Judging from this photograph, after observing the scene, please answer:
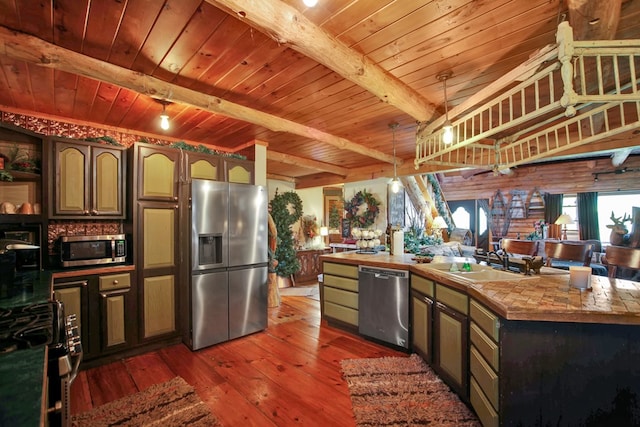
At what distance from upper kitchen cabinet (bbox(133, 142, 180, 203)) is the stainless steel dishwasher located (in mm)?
2302

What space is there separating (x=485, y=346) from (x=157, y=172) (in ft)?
10.9

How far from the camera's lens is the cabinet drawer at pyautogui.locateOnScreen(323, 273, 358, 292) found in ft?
11.3

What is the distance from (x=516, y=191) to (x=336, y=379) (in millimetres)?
8176

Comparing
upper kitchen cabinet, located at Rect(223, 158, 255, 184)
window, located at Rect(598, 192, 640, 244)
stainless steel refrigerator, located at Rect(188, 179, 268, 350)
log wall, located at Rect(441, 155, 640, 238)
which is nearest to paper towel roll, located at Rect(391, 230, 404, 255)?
stainless steel refrigerator, located at Rect(188, 179, 268, 350)

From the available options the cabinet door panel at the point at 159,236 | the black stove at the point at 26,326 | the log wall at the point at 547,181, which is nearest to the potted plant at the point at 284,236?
the cabinet door panel at the point at 159,236

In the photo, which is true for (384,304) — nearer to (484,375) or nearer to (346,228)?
(484,375)

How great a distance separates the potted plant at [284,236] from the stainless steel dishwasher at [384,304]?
9.08 ft

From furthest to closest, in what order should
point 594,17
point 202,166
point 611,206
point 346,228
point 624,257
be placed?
point 611,206 → point 346,228 → point 202,166 → point 624,257 → point 594,17

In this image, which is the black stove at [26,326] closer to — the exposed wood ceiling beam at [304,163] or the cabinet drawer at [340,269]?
the cabinet drawer at [340,269]

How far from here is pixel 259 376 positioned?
2564 mm

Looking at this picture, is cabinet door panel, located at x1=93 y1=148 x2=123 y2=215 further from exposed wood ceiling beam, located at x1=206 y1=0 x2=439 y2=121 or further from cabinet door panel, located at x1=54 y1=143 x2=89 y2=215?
exposed wood ceiling beam, located at x1=206 y1=0 x2=439 y2=121

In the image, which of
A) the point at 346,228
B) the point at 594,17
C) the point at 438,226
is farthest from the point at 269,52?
the point at 438,226

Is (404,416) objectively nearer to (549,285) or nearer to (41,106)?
(549,285)

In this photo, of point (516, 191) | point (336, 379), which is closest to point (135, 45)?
point (336, 379)
